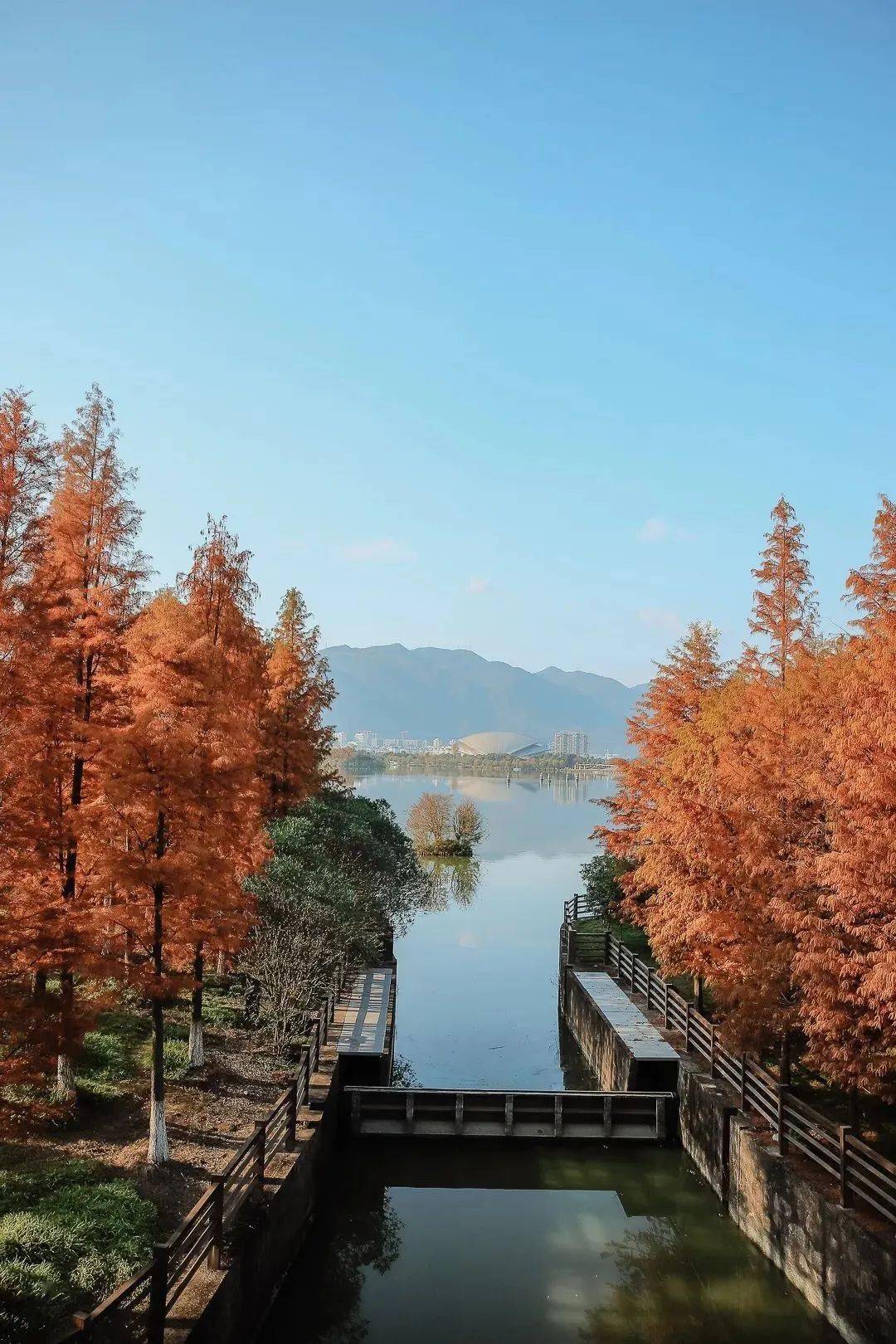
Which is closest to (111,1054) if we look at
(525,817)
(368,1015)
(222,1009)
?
(222,1009)

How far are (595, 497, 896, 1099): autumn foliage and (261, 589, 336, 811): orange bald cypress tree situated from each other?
41.7ft

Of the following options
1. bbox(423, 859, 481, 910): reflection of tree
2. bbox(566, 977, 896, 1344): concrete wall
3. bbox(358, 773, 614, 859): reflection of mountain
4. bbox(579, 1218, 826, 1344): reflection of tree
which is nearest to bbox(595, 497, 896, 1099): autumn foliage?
bbox(566, 977, 896, 1344): concrete wall

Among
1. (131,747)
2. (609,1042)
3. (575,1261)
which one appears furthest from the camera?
(609,1042)

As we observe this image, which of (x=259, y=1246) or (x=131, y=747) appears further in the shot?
(x=131, y=747)

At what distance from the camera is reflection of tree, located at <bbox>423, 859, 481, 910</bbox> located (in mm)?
53391

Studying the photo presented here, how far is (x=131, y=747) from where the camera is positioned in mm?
14336

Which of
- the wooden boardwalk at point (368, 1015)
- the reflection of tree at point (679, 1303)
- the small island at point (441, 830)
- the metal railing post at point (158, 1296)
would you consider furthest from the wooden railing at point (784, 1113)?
the small island at point (441, 830)

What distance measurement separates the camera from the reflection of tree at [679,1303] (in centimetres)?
1391

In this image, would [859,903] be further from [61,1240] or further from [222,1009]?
[222,1009]

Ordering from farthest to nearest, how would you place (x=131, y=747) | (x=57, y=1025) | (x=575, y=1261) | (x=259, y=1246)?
(x=575, y=1261)
(x=131, y=747)
(x=259, y=1246)
(x=57, y=1025)

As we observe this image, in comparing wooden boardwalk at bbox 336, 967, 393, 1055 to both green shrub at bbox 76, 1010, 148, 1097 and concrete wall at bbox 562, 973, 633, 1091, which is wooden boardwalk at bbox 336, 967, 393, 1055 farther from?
concrete wall at bbox 562, 973, 633, 1091

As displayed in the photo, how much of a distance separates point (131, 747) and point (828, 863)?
415 inches

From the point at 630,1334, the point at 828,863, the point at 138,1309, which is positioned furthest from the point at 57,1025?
the point at 828,863

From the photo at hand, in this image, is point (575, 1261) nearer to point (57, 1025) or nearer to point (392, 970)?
point (57, 1025)
